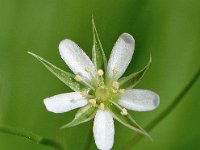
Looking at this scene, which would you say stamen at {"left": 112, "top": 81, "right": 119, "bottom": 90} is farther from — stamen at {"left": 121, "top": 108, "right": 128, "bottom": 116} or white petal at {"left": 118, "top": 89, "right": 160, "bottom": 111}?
stamen at {"left": 121, "top": 108, "right": 128, "bottom": 116}

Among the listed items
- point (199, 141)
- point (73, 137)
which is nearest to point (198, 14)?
point (199, 141)

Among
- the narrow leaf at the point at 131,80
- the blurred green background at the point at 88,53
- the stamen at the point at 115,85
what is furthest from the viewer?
the blurred green background at the point at 88,53

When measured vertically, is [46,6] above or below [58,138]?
above

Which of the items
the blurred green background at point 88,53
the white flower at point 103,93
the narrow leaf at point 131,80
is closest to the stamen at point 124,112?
the white flower at point 103,93

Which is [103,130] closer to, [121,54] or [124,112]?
[124,112]

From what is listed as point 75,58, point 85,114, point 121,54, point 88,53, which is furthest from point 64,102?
point 88,53

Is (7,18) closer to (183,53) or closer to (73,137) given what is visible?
(73,137)

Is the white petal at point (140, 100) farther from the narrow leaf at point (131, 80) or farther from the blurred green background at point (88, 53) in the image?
the blurred green background at point (88, 53)
